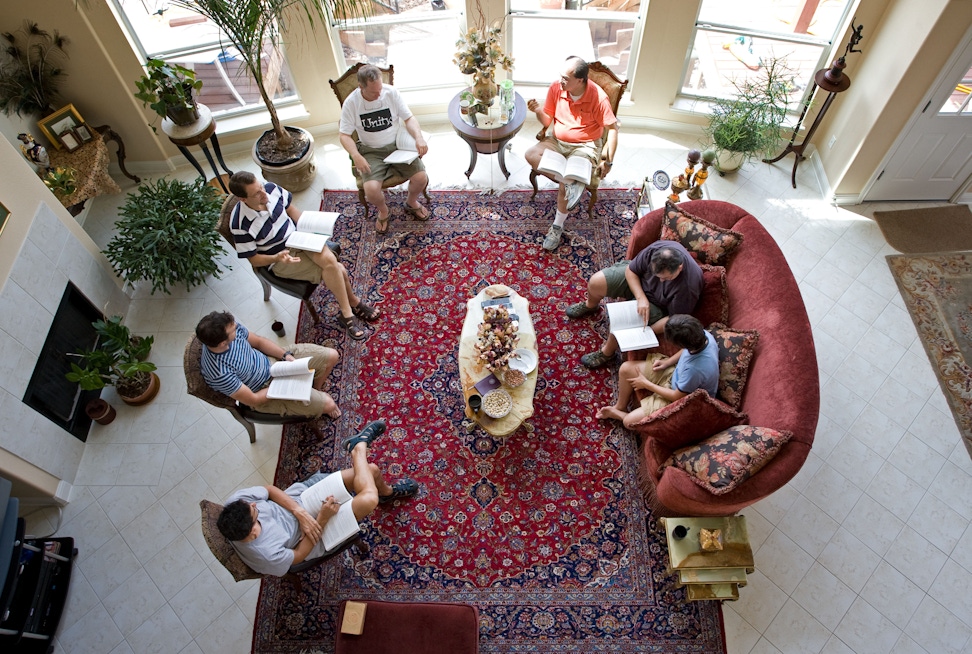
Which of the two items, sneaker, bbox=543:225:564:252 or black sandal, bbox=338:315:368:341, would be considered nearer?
black sandal, bbox=338:315:368:341

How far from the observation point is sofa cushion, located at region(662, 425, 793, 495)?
9.90 ft

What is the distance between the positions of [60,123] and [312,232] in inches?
104

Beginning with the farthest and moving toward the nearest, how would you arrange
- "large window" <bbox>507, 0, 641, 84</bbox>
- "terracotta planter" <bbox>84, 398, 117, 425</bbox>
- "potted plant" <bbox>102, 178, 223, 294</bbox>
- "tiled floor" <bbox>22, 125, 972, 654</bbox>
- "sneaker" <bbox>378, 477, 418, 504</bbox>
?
1. "large window" <bbox>507, 0, 641, 84</bbox>
2. "potted plant" <bbox>102, 178, 223, 294</bbox>
3. "terracotta planter" <bbox>84, 398, 117, 425</bbox>
4. "sneaker" <bbox>378, 477, 418, 504</bbox>
5. "tiled floor" <bbox>22, 125, 972, 654</bbox>

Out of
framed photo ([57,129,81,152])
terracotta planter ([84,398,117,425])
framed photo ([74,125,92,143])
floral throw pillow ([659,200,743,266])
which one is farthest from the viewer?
framed photo ([74,125,92,143])

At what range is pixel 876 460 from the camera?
395 centimetres

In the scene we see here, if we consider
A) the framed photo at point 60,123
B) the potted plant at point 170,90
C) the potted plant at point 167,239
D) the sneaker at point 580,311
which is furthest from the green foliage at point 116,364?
the sneaker at point 580,311

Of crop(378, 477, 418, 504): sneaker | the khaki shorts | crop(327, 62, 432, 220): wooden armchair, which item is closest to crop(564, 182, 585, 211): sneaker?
the khaki shorts

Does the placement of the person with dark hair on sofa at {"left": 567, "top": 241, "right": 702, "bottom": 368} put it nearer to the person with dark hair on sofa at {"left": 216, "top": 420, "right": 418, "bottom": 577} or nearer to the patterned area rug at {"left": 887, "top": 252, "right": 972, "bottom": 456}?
the person with dark hair on sofa at {"left": 216, "top": 420, "right": 418, "bottom": 577}

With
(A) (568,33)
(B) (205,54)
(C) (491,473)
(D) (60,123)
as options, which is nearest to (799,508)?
(C) (491,473)

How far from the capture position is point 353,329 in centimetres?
451

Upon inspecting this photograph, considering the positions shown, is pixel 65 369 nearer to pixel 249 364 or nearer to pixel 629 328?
pixel 249 364

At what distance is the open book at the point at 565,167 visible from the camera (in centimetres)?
468

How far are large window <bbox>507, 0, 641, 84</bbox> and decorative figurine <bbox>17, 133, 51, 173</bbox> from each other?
417 cm

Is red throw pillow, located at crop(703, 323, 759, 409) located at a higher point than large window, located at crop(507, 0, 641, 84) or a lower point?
lower
